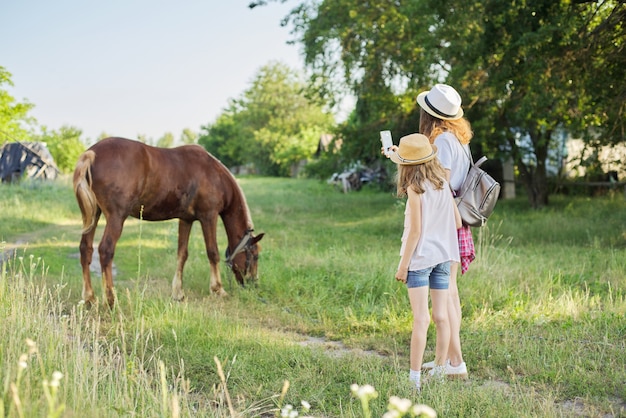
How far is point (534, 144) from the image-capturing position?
1712 cm

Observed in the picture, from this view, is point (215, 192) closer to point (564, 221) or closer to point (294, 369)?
point (294, 369)

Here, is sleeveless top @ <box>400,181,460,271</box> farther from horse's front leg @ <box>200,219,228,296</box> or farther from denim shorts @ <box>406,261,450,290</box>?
horse's front leg @ <box>200,219,228,296</box>

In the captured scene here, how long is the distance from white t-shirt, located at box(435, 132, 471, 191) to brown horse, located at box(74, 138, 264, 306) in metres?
3.28

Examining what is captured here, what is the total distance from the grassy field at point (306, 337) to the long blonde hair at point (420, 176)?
51.0 inches

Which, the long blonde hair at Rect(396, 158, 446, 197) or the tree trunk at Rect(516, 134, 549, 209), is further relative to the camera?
the tree trunk at Rect(516, 134, 549, 209)

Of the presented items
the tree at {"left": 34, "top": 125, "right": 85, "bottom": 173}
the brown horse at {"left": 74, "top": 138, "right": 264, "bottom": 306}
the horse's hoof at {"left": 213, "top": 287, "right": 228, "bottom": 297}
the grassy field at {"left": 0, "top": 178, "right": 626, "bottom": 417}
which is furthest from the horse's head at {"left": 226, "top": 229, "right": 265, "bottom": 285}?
the tree at {"left": 34, "top": 125, "right": 85, "bottom": 173}

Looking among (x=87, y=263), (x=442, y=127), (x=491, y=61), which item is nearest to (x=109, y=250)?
(x=87, y=263)

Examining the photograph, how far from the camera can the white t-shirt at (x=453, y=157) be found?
4.68 metres

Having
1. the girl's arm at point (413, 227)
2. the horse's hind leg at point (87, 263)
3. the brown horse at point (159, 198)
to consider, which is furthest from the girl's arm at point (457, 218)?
the horse's hind leg at point (87, 263)

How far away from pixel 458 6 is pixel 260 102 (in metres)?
54.9

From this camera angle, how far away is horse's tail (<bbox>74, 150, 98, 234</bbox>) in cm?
685

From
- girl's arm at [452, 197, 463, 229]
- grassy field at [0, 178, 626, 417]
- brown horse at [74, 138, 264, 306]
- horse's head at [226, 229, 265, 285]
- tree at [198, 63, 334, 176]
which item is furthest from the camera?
tree at [198, 63, 334, 176]

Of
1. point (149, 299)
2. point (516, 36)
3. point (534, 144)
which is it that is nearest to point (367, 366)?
point (149, 299)

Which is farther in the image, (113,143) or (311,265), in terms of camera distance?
(311,265)
